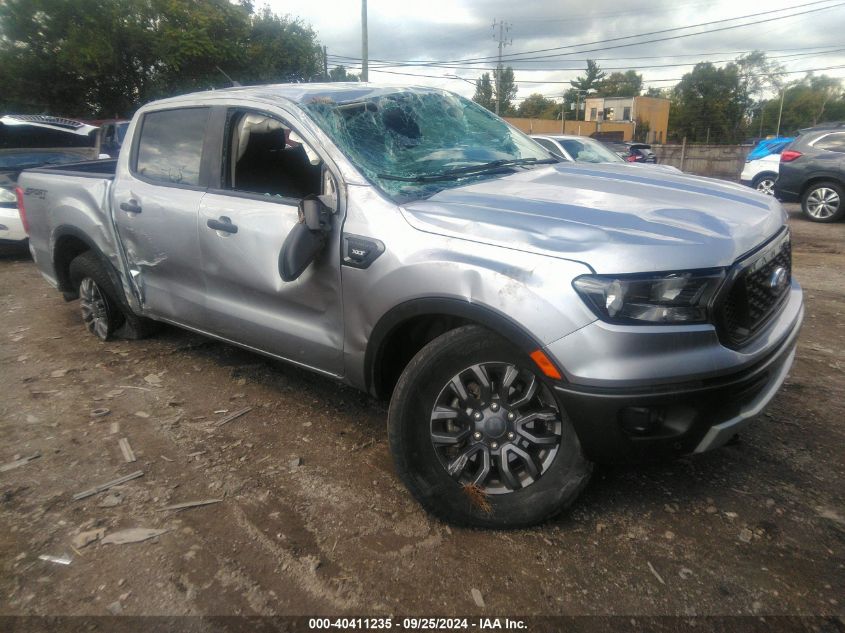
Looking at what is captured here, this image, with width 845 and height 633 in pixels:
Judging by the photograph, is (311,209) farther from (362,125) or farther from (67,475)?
(67,475)

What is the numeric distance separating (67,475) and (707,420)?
9.38ft

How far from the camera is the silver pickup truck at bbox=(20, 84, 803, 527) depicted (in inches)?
84.7

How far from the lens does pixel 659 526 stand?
8.48ft

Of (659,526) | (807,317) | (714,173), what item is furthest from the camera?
(714,173)

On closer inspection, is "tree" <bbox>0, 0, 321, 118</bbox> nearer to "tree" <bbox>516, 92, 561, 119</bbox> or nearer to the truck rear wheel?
the truck rear wheel

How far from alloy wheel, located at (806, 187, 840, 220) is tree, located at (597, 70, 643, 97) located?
281ft

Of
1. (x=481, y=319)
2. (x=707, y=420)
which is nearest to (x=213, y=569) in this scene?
(x=481, y=319)

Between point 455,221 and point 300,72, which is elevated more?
point 300,72

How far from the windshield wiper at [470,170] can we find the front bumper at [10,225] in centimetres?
722

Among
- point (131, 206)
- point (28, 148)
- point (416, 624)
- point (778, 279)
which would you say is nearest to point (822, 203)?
point (778, 279)

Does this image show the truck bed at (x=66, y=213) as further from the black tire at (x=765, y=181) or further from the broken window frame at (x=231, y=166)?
the black tire at (x=765, y=181)

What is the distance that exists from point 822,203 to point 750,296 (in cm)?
1046

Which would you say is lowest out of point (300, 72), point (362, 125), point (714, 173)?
point (714, 173)

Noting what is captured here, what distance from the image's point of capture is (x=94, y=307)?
4.86m
